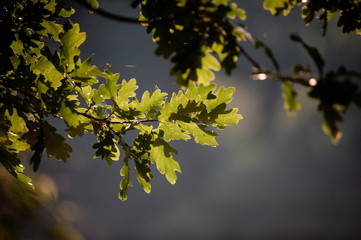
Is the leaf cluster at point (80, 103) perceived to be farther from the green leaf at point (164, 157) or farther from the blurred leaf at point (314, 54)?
the blurred leaf at point (314, 54)

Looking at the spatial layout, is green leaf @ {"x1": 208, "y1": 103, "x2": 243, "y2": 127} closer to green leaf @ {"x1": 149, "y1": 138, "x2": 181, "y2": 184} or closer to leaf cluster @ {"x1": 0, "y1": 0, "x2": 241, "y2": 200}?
leaf cluster @ {"x1": 0, "y1": 0, "x2": 241, "y2": 200}

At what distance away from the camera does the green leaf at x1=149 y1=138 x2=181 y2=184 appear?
1969 mm

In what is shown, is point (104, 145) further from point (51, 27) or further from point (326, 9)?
point (326, 9)

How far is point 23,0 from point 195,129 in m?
1.89

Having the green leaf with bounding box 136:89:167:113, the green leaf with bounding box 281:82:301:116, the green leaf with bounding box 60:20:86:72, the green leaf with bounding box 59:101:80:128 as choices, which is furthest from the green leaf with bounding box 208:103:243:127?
the green leaf with bounding box 60:20:86:72

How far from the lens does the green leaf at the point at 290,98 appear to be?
1078 millimetres

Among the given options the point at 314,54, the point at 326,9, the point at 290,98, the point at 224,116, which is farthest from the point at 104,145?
the point at 326,9

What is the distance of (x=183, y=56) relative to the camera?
1.18 metres

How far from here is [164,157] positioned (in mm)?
2018

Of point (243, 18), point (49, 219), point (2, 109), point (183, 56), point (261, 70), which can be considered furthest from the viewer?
point (2, 109)

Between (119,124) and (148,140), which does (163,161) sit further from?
(119,124)

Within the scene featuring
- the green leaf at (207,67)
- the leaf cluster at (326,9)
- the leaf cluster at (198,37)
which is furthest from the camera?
the leaf cluster at (326,9)

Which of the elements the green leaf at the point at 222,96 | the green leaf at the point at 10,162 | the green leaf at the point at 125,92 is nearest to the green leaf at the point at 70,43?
the green leaf at the point at 125,92

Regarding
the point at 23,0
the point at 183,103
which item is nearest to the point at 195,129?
the point at 183,103
